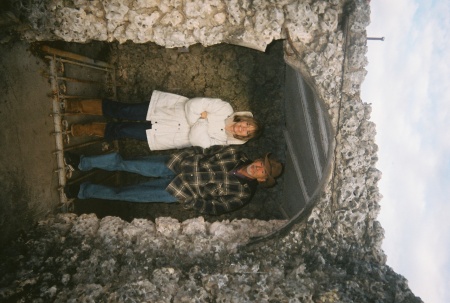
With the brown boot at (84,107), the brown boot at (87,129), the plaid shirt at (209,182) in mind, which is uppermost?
the brown boot at (84,107)

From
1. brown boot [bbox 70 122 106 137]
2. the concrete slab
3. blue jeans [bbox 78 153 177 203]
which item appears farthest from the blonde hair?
the concrete slab

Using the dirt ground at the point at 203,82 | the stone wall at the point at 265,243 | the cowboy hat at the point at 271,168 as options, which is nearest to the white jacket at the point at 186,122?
the cowboy hat at the point at 271,168

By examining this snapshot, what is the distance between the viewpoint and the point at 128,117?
3098 mm

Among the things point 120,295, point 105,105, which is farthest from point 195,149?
point 120,295

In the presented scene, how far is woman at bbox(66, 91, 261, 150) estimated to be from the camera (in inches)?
113

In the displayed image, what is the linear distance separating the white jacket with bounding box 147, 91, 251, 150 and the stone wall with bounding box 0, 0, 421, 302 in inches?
33.8

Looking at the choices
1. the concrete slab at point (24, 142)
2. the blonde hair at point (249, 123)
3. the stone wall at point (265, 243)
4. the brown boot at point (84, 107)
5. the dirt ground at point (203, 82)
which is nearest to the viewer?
the stone wall at point (265, 243)

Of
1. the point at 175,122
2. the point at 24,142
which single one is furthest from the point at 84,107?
the point at 175,122

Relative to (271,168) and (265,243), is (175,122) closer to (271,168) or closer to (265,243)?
(271,168)

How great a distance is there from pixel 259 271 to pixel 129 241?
2.98 ft

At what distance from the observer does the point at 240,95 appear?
156 inches

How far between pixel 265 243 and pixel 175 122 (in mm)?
1483

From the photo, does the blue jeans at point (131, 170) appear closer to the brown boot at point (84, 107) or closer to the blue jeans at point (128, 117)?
the blue jeans at point (128, 117)

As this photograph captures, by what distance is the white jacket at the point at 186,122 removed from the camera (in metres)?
2.89
